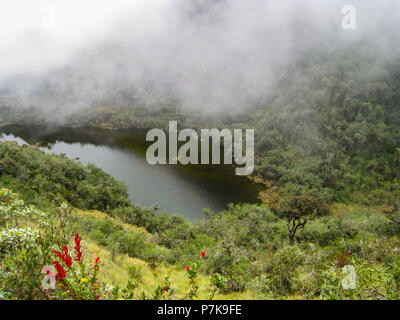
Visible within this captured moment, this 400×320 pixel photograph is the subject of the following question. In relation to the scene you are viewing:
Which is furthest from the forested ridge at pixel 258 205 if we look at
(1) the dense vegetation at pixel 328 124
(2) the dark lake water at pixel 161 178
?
(2) the dark lake water at pixel 161 178

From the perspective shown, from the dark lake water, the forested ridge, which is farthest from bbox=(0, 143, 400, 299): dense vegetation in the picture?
the dark lake water

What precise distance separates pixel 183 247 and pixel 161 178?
88.2ft

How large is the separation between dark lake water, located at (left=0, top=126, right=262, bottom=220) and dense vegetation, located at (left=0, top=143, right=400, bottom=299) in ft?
18.4

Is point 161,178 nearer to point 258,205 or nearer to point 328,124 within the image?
point 258,205

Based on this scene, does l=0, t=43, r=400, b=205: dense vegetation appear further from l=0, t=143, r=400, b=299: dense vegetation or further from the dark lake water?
the dark lake water

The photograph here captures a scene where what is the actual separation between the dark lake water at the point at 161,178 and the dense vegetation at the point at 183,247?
5.61 metres

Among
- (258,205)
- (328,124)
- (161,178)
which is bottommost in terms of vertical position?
(258,205)

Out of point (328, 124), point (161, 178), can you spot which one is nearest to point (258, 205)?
point (161, 178)

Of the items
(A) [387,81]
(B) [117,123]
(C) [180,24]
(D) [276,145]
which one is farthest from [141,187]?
(C) [180,24]

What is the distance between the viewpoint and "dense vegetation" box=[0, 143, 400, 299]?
2980mm

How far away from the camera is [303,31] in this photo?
349 ft

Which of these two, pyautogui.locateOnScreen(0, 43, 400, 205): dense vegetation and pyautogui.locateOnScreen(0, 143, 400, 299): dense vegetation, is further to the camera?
pyautogui.locateOnScreen(0, 43, 400, 205): dense vegetation

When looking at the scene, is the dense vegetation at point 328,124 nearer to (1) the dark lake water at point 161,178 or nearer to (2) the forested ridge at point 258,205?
(2) the forested ridge at point 258,205

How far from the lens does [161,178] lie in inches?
1777
